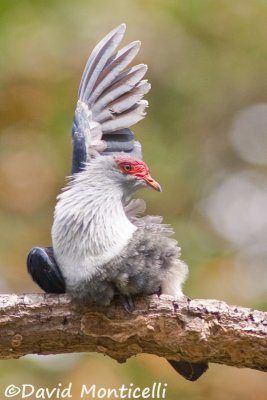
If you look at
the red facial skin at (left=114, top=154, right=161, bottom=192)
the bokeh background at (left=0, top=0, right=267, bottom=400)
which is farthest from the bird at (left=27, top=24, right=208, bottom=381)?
Answer: the bokeh background at (left=0, top=0, right=267, bottom=400)

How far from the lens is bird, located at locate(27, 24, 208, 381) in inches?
173

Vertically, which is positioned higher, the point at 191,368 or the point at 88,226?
the point at 88,226

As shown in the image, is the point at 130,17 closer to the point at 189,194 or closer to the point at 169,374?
the point at 189,194

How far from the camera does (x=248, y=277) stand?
25.7ft

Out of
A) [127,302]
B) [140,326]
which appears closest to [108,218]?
Result: [127,302]

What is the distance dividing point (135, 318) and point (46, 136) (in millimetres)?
3620

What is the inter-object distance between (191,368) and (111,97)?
4.23 ft

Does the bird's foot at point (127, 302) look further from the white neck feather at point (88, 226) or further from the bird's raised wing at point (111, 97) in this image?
the bird's raised wing at point (111, 97)

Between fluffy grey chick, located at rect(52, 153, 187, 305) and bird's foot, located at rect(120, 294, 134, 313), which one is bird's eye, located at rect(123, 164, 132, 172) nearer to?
fluffy grey chick, located at rect(52, 153, 187, 305)

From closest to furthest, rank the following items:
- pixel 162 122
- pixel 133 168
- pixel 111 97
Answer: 1. pixel 133 168
2. pixel 111 97
3. pixel 162 122

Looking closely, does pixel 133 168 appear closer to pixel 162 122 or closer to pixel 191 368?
pixel 191 368

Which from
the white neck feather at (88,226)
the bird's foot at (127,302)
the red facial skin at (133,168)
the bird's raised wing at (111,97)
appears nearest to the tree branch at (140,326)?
the bird's foot at (127,302)

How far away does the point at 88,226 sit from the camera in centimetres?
452

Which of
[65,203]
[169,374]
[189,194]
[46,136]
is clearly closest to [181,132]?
[189,194]
